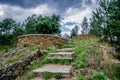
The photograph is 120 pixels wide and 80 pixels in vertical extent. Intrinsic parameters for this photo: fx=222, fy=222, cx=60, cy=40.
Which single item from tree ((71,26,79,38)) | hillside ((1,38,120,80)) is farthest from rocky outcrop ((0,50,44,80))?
tree ((71,26,79,38))

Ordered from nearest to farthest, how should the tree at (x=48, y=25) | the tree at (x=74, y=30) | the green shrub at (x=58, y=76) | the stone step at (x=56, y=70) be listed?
the green shrub at (x=58, y=76) → the stone step at (x=56, y=70) → the tree at (x=48, y=25) → the tree at (x=74, y=30)

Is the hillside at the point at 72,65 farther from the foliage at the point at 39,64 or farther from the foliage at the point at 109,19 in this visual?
the foliage at the point at 109,19

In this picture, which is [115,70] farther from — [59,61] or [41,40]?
[41,40]

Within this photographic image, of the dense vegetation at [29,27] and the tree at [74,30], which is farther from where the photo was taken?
the tree at [74,30]

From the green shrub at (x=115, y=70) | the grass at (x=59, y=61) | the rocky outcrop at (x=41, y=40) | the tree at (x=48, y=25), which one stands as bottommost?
the green shrub at (x=115, y=70)

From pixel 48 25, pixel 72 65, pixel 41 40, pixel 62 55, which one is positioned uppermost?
pixel 48 25

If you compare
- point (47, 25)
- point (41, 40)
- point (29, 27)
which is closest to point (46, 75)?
point (41, 40)

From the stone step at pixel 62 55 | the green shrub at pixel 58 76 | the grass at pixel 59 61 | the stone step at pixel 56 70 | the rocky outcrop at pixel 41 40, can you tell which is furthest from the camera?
the rocky outcrop at pixel 41 40

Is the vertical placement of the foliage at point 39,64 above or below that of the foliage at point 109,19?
below

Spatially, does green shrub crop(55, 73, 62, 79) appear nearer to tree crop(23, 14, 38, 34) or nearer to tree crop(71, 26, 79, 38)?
tree crop(23, 14, 38, 34)

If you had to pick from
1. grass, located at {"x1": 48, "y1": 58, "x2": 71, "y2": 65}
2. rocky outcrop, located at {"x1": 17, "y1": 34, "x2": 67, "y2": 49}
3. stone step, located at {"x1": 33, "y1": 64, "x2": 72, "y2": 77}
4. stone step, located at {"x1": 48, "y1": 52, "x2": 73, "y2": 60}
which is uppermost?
rocky outcrop, located at {"x1": 17, "y1": 34, "x2": 67, "y2": 49}

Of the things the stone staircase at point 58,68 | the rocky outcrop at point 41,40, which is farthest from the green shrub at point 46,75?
the rocky outcrop at point 41,40

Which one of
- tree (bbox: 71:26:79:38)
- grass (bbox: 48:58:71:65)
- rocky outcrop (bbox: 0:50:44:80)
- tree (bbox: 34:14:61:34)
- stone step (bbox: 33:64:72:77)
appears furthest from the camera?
tree (bbox: 71:26:79:38)

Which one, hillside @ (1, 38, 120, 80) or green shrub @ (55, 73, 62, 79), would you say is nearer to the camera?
green shrub @ (55, 73, 62, 79)
